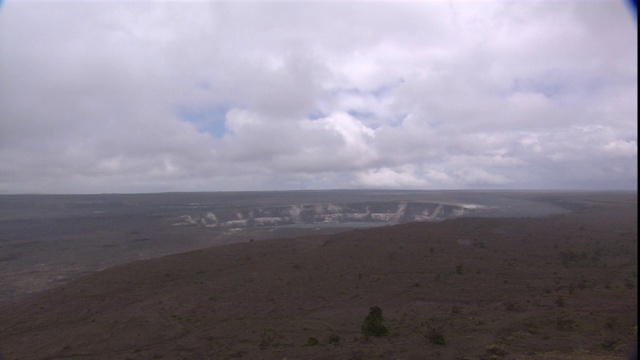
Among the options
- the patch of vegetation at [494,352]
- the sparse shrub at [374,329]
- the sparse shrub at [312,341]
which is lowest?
the sparse shrub at [312,341]

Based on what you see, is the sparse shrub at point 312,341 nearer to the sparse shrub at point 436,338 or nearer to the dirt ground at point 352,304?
the dirt ground at point 352,304

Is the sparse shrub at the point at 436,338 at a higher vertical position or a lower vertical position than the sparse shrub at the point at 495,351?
lower

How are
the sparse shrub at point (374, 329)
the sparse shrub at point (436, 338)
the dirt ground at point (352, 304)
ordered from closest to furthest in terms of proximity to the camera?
the sparse shrub at point (436, 338) < the dirt ground at point (352, 304) < the sparse shrub at point (374, 329)

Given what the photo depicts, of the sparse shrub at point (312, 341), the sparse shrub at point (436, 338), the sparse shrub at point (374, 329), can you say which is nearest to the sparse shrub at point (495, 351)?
the sparse shrub at point (436, 338)

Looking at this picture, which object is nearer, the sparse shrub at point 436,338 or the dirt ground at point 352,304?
the sparse shrub at point 436,338

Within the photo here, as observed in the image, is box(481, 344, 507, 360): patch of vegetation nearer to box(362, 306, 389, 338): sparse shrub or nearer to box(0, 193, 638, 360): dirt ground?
box(0, 193, 638, 360): dirt ground

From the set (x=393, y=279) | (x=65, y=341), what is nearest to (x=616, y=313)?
(x=393, y=279)

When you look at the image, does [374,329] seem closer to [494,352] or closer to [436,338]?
[436,338]

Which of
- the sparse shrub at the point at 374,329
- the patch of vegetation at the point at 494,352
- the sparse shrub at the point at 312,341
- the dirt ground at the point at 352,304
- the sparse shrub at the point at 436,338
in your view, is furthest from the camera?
the sparse shrub at the point at 374,329

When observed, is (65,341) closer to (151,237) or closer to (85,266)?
(85,266)
